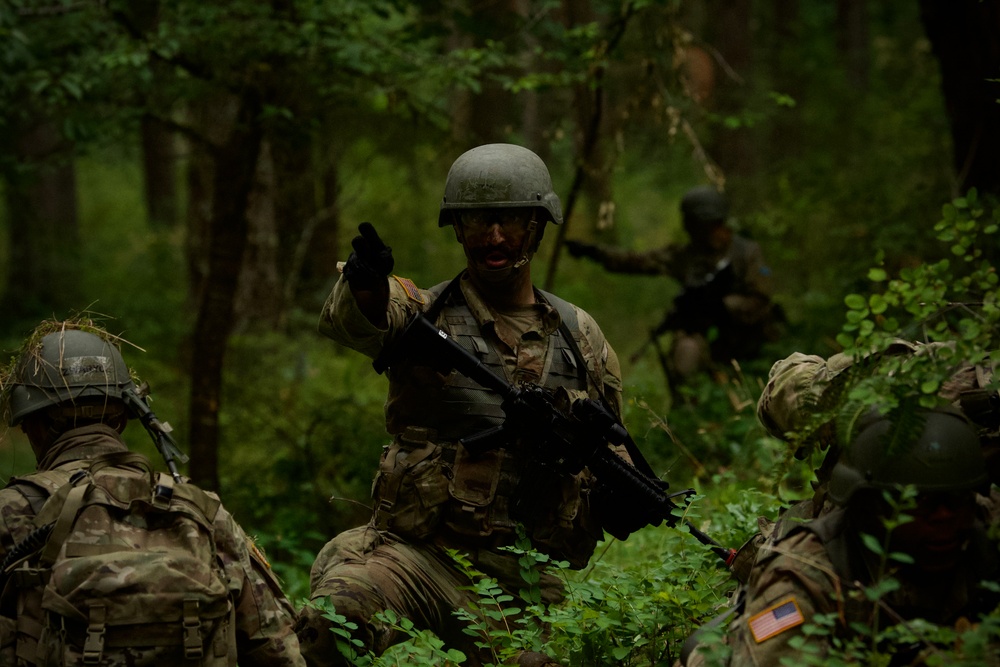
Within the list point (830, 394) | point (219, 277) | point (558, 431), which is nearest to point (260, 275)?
point (219, 277)

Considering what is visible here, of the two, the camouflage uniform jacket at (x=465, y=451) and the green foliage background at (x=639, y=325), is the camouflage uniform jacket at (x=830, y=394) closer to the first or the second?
the green foliage background at (x=639, y=325)

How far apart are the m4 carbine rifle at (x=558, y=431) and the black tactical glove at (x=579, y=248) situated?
4729 mm

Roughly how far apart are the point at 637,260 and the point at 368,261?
254 inches

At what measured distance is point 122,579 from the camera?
11.0ft

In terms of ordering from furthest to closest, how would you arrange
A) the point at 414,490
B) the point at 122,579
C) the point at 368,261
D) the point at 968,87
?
the point at 968,87, the point at 414,490, the point at 368,261, the point at 122,579

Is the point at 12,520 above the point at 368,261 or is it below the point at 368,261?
below

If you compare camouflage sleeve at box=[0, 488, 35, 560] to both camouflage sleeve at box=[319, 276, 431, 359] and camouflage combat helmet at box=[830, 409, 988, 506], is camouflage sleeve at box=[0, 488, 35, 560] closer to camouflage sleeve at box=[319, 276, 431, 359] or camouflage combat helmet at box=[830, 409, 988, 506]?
camouflage sleeve at box=[319, 276, 431, 359]

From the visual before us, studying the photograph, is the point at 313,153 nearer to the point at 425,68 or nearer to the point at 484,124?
the point at 484,124

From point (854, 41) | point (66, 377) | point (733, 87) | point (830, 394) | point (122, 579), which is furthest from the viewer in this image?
point (854, 41)

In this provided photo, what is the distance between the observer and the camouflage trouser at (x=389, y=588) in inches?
175

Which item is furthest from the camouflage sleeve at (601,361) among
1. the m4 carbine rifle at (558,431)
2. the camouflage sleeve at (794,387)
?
the camouflage sleeve at (794,387)

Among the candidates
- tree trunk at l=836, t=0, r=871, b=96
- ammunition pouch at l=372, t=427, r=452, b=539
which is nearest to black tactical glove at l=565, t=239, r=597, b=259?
ammunition pouch at l=372, t=427, r=452, b=539

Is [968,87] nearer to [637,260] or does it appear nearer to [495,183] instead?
[637,260]

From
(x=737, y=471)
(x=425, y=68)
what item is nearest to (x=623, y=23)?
(x=425, y=68)
